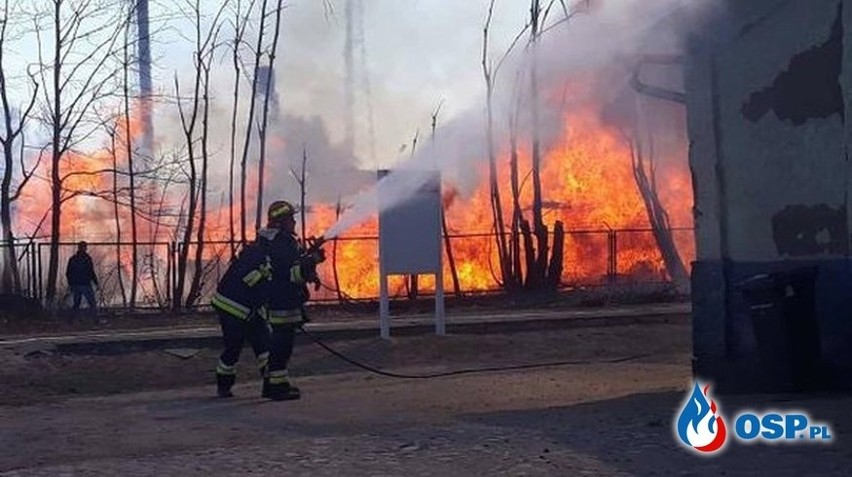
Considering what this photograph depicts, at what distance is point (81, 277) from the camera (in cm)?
2136

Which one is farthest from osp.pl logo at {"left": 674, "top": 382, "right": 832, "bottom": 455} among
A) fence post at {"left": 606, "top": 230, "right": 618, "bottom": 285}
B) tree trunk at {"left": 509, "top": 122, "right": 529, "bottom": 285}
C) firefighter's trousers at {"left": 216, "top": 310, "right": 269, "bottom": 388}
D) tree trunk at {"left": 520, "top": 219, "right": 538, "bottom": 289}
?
fence post at {"left": 606, "top": 230, "right": 618, "bottom": 285}

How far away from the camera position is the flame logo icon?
6.90 metres

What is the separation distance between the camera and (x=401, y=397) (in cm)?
1049

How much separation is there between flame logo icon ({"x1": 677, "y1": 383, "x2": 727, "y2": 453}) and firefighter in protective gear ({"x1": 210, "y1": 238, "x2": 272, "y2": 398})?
434 cm

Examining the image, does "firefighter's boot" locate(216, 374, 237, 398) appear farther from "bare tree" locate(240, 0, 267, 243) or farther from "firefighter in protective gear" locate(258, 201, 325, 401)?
"bare tree" locate(240, 0, 267, 243)

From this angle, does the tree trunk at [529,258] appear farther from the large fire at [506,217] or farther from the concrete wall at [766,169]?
the concrete wall at [766,169]

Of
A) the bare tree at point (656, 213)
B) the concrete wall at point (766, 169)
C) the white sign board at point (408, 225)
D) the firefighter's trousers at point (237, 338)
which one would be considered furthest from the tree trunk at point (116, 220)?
the concrete wall at point (766, 169)

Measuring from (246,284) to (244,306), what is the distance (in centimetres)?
30

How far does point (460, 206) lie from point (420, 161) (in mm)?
16219

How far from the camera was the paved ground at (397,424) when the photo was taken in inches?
262

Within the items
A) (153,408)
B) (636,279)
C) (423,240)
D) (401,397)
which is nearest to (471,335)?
(423,240)

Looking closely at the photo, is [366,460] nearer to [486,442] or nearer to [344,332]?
[486,442]

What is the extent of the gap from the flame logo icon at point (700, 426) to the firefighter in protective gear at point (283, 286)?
4054mm

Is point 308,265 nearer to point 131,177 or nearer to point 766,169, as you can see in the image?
point 766,169
